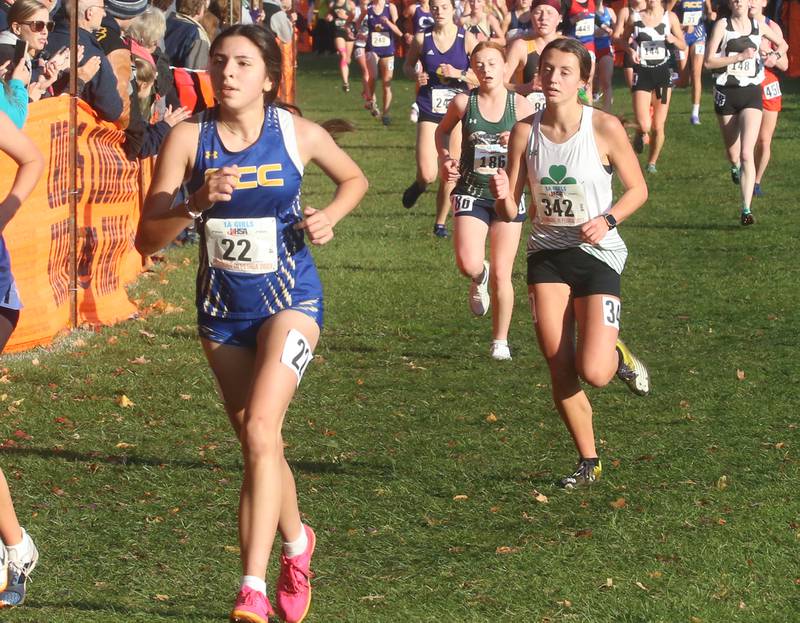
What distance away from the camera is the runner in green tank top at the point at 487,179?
9172 millimetres

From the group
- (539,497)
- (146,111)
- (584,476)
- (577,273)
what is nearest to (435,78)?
(146,111)

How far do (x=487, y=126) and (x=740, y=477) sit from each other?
3.40 m

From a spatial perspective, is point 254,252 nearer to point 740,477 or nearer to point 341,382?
point 740,477

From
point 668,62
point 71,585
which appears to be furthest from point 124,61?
point 668,62

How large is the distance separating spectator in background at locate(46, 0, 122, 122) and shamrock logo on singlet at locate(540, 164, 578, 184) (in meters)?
4.58

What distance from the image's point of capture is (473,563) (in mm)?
5555

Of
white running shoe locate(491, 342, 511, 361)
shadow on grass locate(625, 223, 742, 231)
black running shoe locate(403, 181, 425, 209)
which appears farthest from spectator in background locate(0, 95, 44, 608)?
shadow on grass locate(625, 223, 742, 231)

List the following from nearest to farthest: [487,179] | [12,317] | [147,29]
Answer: [12,317]
[487,179]
[147,29]

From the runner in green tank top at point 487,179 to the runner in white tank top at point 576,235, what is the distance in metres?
2.46

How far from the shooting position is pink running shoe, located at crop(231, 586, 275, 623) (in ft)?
14.8

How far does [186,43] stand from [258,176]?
28.3 ft

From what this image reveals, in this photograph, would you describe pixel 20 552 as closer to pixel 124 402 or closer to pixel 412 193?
pixel 124 402

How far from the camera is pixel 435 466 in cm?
693

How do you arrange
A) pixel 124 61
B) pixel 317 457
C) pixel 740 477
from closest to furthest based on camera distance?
1. pixel 740 477
2. pixel 317 457
3. pixel 124 61
